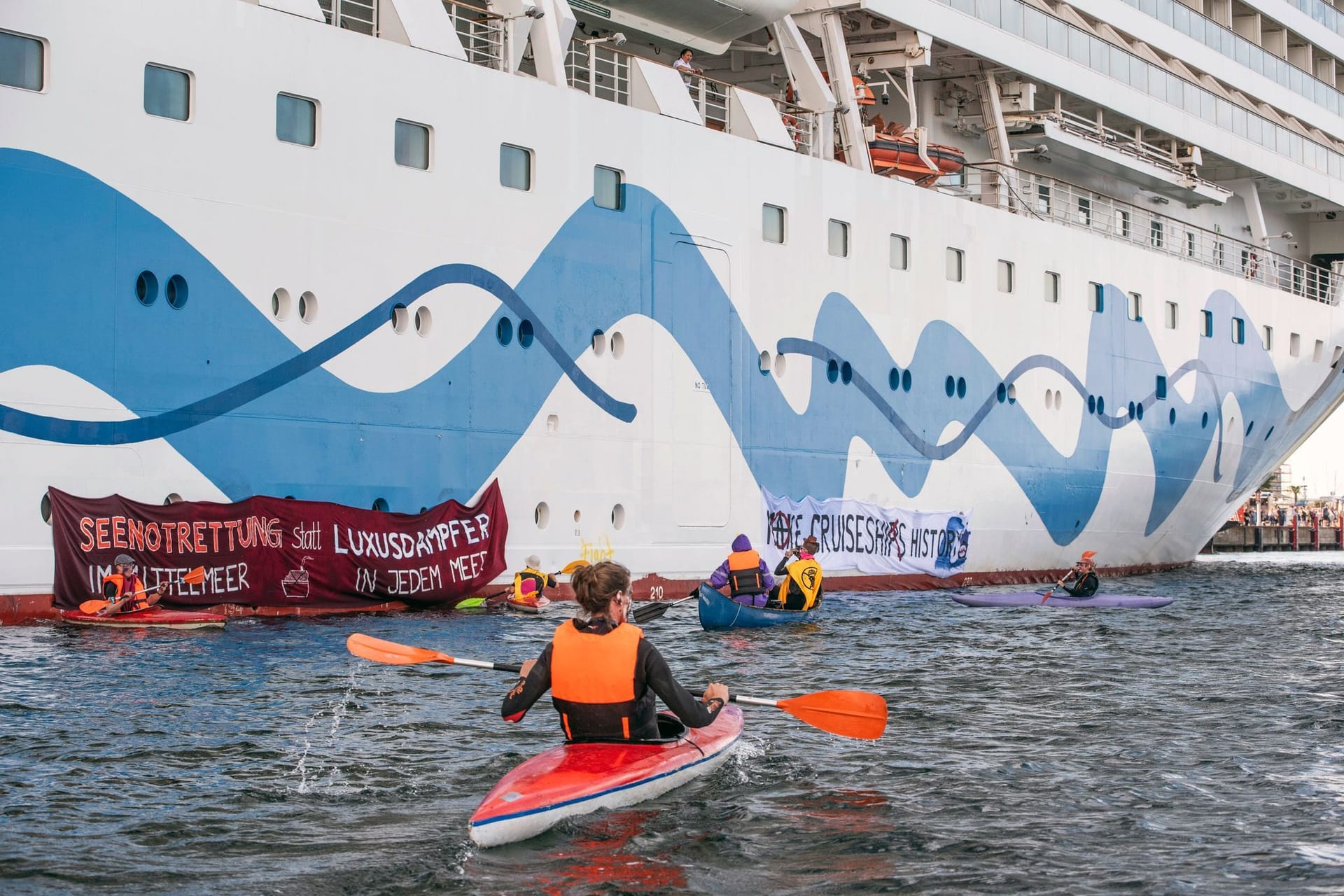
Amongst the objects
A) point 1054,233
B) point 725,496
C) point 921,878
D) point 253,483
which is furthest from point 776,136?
point 921,878

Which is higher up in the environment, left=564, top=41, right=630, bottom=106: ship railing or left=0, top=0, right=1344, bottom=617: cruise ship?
left=564, top=41, right=630, bottom=106: ship railing

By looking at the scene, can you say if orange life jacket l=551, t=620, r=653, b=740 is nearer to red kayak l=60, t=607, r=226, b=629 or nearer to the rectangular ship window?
red kayak l=60, t=607, r=226, b=629

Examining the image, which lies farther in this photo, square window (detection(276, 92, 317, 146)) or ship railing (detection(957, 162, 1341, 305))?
ship railing (detection(957, 162, 1341, 305))

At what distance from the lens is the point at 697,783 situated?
9195 mm

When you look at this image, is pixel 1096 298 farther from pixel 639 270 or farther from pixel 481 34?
pixel 481 34

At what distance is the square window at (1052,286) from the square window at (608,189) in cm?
1038

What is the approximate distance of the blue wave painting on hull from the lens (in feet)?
50.4

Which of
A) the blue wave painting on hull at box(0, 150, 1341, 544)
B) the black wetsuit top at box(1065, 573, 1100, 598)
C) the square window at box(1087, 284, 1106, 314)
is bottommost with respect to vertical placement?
the black wetsuit top at box(1065, 573, 1100, 598)

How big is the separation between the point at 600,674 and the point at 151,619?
28.3ft

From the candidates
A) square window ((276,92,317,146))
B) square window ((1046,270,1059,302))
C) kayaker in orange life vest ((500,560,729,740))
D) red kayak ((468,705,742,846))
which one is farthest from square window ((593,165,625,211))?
kayaker in orange life vest ((500,560,729,740))

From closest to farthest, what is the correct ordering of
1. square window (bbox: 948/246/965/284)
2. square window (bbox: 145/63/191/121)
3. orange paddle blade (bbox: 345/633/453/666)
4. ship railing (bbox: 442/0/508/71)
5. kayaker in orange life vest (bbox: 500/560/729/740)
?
kayaker in orange life vest (bbox: 500/560/729/740) < orange paddle blade (bbox: 345/633/453/666) < square window (bbox: 145/63/191/121) < ship railing (bbox: 442/0/508/71) < square window (bbox: 948/246/965/284)

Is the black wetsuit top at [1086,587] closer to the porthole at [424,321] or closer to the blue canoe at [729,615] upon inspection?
the blue canoe at [729,615]

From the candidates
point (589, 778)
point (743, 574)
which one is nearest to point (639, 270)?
point (743, 574)

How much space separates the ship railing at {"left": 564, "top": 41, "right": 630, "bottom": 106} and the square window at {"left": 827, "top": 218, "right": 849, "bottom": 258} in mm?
3585
